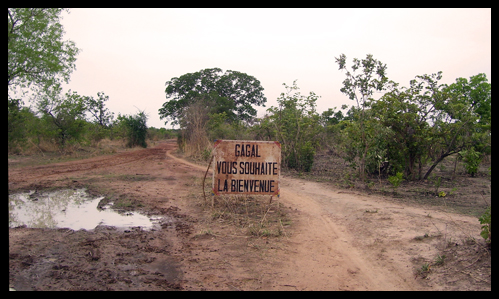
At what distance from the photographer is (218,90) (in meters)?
43.9

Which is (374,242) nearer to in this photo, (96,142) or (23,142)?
(23,142)

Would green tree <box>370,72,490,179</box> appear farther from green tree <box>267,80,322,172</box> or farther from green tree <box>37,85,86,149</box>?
green tree <box>37,85,86,149</box>

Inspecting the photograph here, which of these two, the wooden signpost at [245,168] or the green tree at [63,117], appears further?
the green tree at [63,117]

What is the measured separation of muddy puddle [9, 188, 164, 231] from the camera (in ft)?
22.8

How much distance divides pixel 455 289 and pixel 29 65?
1824cm

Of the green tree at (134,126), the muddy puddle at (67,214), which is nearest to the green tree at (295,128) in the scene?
the muddy puddle at (67,214)

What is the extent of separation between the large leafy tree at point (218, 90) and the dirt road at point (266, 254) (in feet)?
110

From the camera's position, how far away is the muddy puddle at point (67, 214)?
694 cm

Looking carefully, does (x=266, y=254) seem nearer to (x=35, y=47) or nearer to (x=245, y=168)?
(x=245, y=168)

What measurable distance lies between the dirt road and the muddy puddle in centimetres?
39

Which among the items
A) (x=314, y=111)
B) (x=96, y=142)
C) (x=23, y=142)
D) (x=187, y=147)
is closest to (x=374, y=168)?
(x=314, y=111)

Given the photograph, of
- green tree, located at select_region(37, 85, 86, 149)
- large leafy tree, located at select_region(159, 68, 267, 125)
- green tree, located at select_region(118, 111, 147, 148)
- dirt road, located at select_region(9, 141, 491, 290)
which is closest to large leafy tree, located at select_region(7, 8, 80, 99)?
green tree, located at select_region(37, 85, 86, 149)

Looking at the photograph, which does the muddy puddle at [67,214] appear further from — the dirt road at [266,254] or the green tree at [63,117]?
the green tree at [63,117]

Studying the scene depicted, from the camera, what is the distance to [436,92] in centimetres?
1210
